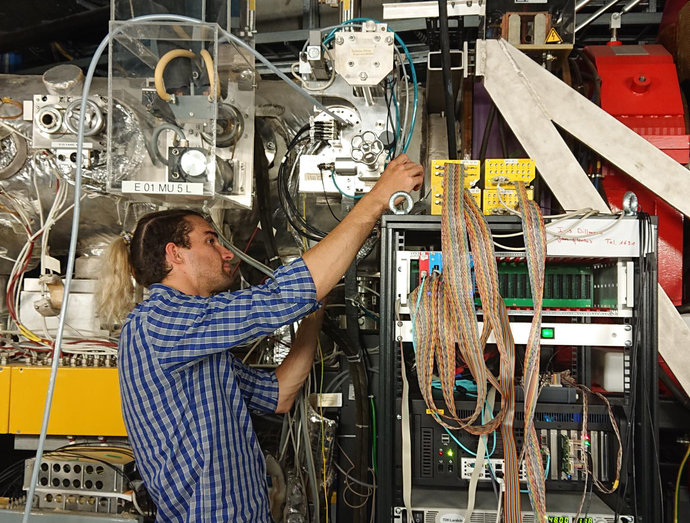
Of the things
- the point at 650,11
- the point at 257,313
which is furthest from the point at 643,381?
the point at 650,11

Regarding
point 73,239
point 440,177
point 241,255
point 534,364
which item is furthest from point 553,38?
point 73,239

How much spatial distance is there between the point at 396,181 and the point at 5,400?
5.14ft

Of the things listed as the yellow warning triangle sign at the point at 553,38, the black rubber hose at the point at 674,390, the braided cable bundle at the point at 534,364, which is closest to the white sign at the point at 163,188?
the braided cable bundle at the point at 534,364

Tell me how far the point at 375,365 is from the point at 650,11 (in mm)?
1847

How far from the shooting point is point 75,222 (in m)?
1.22

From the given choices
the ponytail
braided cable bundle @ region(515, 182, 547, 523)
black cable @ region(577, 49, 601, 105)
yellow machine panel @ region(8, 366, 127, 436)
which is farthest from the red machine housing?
yellow machine panel @ region(8, 366, 127, 436)

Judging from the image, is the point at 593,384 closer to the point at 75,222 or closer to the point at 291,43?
the point at 75,222

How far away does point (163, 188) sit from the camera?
145cm

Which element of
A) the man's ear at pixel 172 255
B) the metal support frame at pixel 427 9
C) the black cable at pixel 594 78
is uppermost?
the metal support frame at pixel 427 9

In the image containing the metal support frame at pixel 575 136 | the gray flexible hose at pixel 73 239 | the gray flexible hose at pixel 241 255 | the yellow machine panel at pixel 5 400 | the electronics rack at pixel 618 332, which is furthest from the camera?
the yellow machine panel at pixel 5 400

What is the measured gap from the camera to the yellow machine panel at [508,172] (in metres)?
1.33

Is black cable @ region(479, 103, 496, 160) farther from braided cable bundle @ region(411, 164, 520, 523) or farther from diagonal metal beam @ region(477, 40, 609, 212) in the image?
braided cable bundle @ region(411, 164, 520, 523)

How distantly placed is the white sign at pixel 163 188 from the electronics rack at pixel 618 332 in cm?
53

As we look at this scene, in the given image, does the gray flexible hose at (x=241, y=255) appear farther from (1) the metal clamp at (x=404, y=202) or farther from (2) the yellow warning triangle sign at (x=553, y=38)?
(2) the yellow warning triangle sign at (x=553, y=38)
